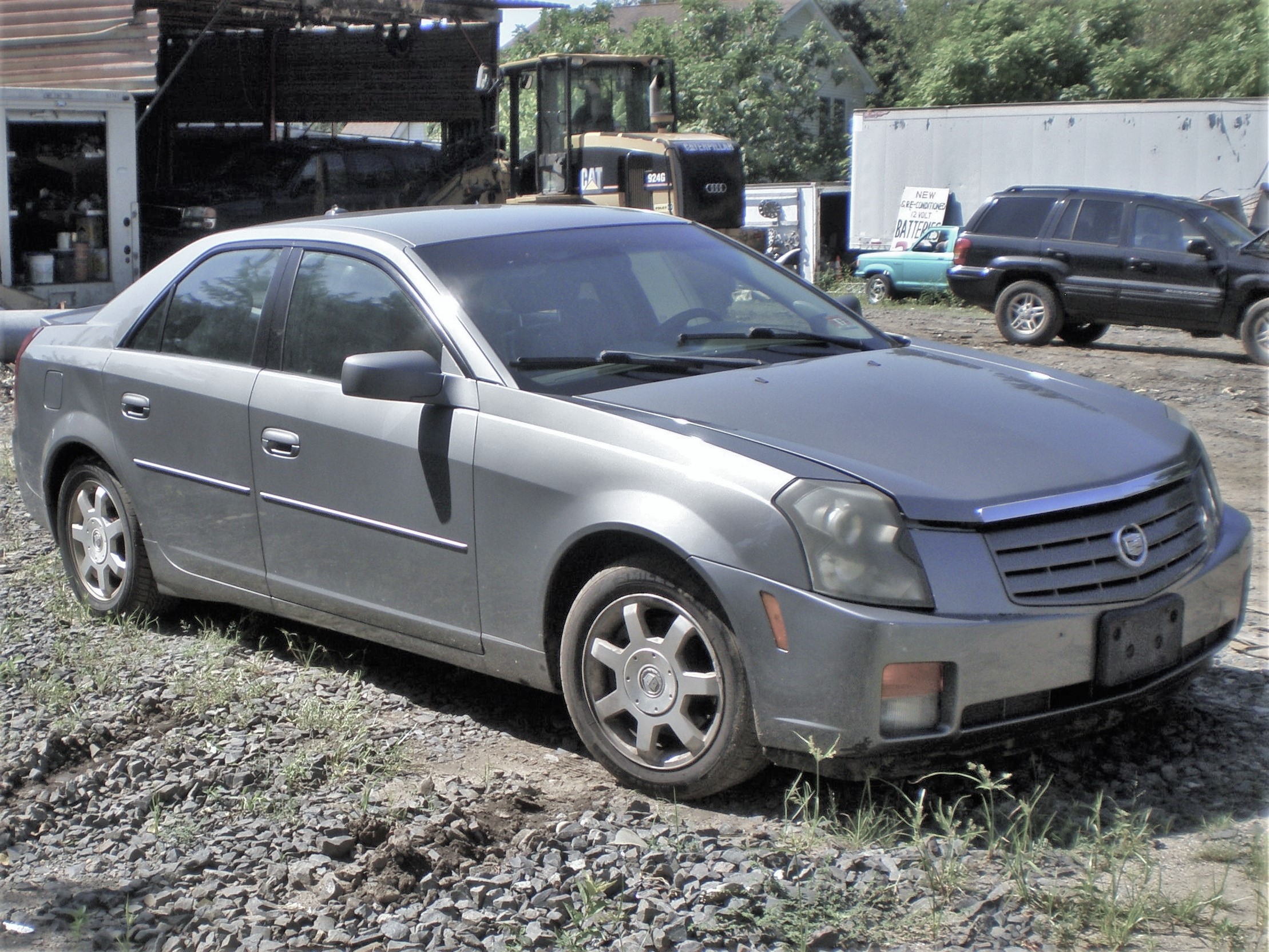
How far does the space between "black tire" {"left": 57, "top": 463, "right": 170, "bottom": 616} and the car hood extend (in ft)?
7.82

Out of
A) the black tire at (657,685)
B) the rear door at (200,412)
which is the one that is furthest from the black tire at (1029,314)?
the black tire at (657,685)

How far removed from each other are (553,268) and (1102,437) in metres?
1.82

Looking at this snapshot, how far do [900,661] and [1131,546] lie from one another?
742 millimetres

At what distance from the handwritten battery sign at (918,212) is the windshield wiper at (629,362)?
61.9 feet

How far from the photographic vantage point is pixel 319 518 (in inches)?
177

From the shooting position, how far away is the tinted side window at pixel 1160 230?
1441 cm

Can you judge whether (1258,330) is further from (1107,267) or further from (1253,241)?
(1107,267)

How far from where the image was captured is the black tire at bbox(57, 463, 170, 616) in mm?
5344

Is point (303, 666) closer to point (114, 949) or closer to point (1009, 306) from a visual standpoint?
point (114, 949)

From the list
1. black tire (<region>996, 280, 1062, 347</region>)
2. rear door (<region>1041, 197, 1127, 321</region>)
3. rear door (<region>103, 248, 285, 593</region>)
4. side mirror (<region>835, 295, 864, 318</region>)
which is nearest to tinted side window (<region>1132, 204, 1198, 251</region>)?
rear door (<region>1041, 197, 1127, 321</region>)

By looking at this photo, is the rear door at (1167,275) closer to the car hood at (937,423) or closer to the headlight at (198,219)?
the car hood at (937,423)

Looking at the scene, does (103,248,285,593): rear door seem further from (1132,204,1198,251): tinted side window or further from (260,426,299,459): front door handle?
(1132,204,1198,251): tinted side window

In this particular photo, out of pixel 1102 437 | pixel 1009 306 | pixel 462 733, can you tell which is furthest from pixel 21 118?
pixel 1102 437

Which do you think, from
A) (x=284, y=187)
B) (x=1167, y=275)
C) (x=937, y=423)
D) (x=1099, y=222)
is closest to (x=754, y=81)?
(x=284, y=187)
